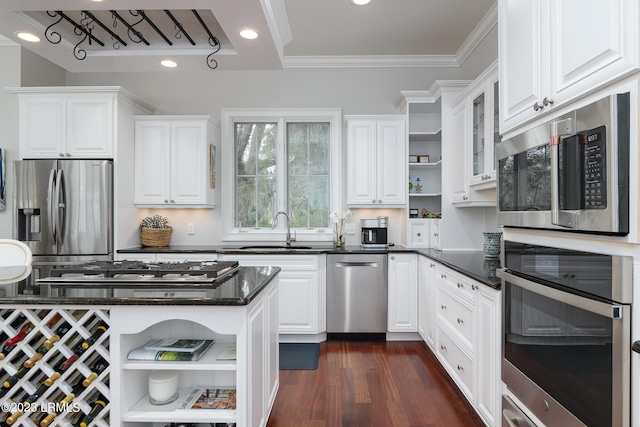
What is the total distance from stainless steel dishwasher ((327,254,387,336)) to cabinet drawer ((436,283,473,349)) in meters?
0.77

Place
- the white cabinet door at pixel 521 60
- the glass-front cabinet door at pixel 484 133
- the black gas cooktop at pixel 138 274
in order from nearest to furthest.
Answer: the white cabinet door at pixel 521 60 < the black gas cooktop at pixel 138 274 < the glass-front cabinet door at pixel 484 133

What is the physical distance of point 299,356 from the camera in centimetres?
334

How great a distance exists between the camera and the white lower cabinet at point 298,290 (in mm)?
3654

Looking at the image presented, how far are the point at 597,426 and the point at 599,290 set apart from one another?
41 cm

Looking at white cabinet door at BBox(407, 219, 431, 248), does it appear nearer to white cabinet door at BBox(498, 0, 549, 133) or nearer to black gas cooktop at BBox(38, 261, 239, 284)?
white cabinet door at BBox(498, 0, 549, 133)

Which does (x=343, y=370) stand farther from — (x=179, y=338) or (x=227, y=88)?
(x=227, y=88)

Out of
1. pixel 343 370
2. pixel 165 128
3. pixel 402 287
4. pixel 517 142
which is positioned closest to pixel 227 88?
pixel 165 128

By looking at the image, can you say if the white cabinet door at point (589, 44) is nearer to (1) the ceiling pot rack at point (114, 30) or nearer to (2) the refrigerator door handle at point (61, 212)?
(1) the ceiling pot rack at point (114, 30)

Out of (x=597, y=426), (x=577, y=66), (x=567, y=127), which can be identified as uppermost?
(x=577, y=66)

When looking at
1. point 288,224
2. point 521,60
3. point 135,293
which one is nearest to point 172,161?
point 288,224

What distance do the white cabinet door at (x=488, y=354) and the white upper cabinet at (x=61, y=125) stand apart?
11.7ft

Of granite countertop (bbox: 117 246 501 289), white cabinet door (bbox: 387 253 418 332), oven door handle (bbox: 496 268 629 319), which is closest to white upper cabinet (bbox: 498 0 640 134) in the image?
oven door handle (bbox: 496 268 629 319)

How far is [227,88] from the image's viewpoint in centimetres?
438

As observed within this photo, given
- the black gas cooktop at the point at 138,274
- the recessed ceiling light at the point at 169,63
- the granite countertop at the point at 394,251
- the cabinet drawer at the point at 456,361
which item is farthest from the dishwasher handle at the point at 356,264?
the recessed ceiling light at the point at 169,63
